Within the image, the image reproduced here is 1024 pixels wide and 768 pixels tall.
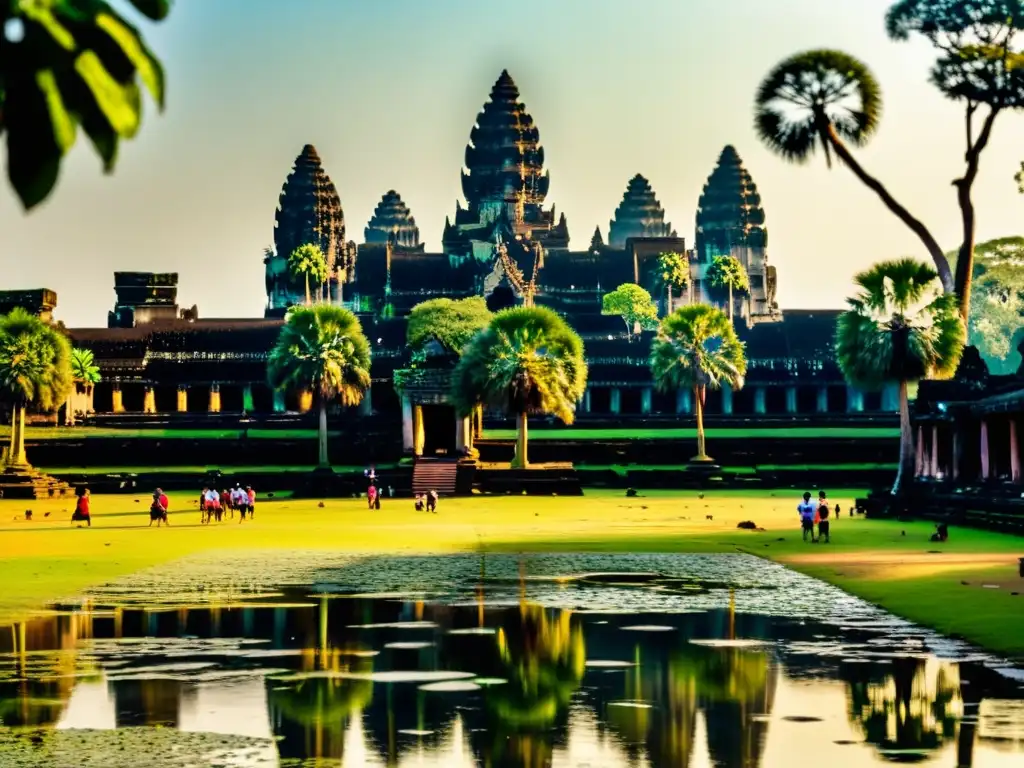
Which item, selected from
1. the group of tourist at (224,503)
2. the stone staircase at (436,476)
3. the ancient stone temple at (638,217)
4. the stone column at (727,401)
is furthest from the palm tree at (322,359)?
the ancient stone temple at (638,217)

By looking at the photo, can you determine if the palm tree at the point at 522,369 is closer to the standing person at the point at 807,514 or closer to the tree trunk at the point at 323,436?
the tree trunk at the point at 323,436

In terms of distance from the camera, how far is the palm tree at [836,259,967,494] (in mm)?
48719

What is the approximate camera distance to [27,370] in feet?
220

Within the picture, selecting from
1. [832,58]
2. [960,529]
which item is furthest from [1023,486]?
[832,58]

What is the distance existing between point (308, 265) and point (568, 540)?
113228 millimetres

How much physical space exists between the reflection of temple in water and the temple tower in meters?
133

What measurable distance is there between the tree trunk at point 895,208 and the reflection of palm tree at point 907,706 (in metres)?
37.6

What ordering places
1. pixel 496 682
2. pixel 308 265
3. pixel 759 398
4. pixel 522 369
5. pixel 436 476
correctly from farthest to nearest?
1. pixel 308 265
2. pixel 759 398
3. pixel 436 476
4. pixel 522 369
5. pixel 496 682

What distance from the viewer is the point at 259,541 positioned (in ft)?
126

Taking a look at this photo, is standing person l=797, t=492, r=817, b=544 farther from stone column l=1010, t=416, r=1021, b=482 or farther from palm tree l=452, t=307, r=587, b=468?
palm tree l=452, t=307, r=587, b=468

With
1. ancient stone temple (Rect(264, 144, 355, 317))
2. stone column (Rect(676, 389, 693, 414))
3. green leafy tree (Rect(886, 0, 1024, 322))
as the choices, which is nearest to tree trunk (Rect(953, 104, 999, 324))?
green leafy tree (Rect(886, 0, 1024, 322))

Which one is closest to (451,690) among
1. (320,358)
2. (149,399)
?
(320,358)

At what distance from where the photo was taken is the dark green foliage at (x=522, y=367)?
209 ft

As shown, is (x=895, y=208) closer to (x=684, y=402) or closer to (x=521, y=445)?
(x=521, y=445)
